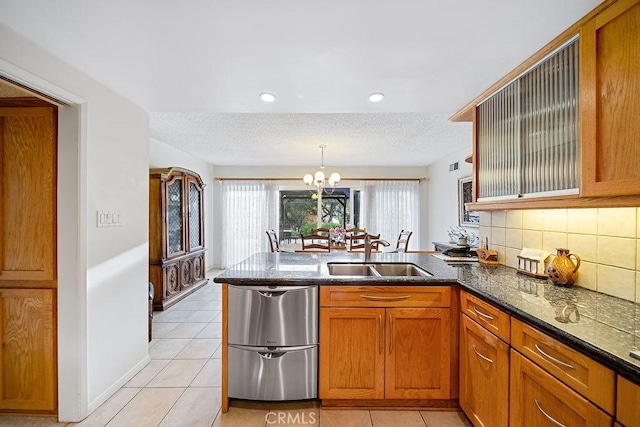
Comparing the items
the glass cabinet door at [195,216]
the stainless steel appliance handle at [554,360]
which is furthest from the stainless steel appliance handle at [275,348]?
the glass cabinet door at [195,216]

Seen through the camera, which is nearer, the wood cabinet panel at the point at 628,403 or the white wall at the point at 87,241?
the wood cabinet panel at the point at 628,403

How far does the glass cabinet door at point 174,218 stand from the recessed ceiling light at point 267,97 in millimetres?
2391

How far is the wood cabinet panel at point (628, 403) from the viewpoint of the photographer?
83 centimetres

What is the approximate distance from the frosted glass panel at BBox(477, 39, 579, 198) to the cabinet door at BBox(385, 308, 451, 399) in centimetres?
92

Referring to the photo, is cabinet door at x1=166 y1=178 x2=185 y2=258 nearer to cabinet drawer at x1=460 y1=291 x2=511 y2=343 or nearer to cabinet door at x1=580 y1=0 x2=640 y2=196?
cabinet drawer at x1=460 y1=291 x2=511 y2=343

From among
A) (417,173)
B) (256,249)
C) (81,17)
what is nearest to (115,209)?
(81,17)

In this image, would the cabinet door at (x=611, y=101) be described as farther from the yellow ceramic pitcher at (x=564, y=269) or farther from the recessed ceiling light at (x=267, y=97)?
the recessed ceiling light at (x=267, y=97)

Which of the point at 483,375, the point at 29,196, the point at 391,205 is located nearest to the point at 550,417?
the point at 483,375

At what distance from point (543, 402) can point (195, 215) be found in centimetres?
475

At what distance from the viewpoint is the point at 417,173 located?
6.50m

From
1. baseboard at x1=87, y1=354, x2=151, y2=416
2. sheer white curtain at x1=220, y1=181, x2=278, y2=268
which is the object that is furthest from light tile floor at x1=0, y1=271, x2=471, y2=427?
sheer white curtain at x1=220, y1=181, x2=278, y2=268

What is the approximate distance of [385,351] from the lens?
187 centimetres

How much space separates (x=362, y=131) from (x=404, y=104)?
1.55 m

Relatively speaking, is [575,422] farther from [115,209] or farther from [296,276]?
[115,209]
